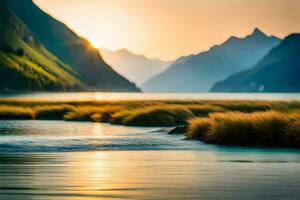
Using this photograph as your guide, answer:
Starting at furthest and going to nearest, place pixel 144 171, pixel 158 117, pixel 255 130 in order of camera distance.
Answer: pixel 158 117, pixel 255 130, pixel 144 171

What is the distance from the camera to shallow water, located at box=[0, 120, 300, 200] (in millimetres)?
19688

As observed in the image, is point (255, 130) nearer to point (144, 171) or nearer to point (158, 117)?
point (144, 171)

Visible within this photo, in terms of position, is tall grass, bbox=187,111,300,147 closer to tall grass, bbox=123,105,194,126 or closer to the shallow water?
the shallow water

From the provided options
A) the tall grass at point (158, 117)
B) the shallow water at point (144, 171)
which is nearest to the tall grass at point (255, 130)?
the shallow water at point (144, 171)

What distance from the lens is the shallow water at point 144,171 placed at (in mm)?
19688

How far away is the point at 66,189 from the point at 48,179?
266cm

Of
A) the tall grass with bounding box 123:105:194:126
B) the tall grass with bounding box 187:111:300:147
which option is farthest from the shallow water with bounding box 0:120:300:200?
the tall grass with bounding box 123:105:194:126

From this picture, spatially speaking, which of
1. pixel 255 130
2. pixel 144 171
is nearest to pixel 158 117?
pixel 255 130

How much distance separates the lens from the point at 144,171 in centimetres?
2555

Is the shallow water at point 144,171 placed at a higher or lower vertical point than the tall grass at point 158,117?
lower

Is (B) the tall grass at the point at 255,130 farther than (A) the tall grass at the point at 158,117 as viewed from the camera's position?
No

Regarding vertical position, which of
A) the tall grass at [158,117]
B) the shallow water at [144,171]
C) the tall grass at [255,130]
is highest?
the tall grass at [158,117]

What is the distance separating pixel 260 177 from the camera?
77.3ft

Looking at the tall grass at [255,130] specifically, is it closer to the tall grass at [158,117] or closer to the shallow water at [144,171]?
the shallow water at [144,171]
